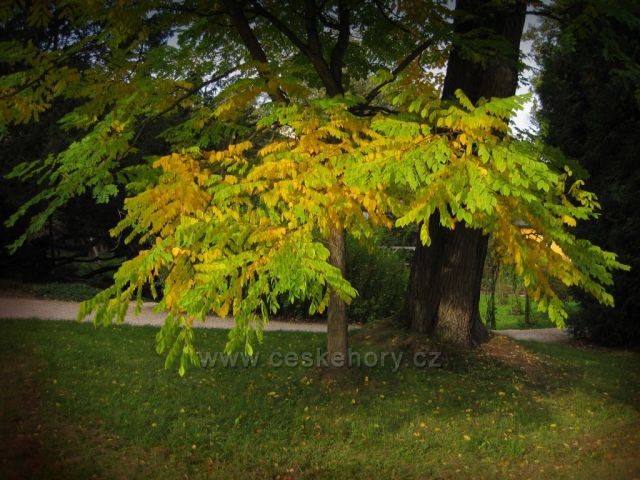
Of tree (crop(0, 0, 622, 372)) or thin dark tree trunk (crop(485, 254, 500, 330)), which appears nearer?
tree (crop(0, 0, 622, 372))

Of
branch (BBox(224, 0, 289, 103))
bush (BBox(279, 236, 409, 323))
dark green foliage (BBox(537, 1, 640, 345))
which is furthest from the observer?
bush (BBox(279, 236, 409, 323))

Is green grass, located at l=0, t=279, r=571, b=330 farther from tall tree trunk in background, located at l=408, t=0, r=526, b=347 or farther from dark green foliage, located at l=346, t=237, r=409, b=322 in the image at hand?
tall tree trunk in background, located at l=408, t=0, r=526, b=347

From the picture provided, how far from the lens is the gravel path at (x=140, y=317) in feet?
35.1

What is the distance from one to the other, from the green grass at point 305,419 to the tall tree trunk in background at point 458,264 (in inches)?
22.6

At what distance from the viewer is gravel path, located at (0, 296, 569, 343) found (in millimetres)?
10702

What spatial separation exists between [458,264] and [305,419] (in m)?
3.32

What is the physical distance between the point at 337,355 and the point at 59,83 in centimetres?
414

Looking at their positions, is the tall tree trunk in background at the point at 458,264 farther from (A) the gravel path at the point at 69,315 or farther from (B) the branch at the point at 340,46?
(A) the gravel path at the point at 69,315

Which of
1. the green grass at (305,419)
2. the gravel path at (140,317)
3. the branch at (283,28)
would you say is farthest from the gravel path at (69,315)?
→ the branch at (283,28)

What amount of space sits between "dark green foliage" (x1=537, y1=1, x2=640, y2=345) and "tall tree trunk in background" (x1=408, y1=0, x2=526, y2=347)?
2315mm

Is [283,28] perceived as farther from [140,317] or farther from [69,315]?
[69,315]

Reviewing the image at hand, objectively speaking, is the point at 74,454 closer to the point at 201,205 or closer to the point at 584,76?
the point at 201,205

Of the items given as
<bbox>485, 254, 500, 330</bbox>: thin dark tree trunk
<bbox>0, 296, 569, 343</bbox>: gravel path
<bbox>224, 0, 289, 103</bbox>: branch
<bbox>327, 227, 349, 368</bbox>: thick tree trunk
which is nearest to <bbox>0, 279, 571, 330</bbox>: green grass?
<bbox>0, 296, 569, 343</bbox>: gravel path

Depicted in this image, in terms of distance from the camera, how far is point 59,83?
5.16 m
